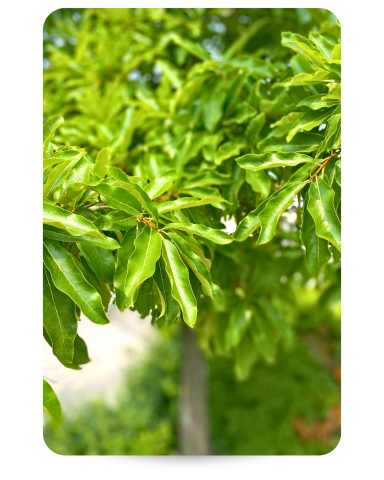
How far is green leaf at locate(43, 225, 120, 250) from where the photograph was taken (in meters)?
0.64

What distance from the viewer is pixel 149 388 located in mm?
3461

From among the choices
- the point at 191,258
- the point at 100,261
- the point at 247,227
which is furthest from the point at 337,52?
the point at 100,261

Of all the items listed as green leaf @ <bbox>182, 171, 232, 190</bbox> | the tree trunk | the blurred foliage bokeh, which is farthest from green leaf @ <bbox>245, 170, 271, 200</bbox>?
the blurred foliage bokeh

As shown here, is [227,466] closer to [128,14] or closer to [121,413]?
[128,14]

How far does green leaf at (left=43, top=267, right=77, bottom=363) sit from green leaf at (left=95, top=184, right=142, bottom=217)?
0.18 meters

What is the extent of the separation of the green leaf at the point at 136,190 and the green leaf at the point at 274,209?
19cm

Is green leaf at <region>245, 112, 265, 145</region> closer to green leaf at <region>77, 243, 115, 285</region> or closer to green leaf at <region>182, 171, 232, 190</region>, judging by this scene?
green leaf at <region>182, 171, 232, 190</region>

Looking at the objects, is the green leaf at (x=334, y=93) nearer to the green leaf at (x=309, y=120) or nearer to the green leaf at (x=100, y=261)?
the green leaf at (x=309, y=120)

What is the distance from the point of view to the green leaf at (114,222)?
676 mm

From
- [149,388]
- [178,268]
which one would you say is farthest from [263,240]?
[149,388]

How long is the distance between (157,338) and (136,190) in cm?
330

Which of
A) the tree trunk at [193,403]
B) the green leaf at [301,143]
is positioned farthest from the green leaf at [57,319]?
the tree trunk at [193,403]

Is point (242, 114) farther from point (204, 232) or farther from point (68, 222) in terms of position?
point (68, 222)

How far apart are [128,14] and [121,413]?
2.82 meters
